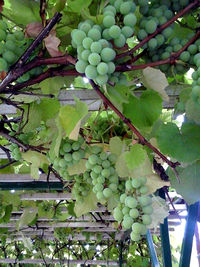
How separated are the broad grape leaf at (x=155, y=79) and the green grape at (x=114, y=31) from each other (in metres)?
0.15

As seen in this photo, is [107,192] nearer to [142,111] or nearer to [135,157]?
[135,157]

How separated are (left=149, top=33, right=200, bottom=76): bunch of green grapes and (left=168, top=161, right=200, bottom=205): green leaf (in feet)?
0.94

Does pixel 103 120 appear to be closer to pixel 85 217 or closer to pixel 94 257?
pixel 85 217

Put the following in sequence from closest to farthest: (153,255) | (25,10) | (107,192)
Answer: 1. (25,10)
2. (107,192)
3. (153,255)

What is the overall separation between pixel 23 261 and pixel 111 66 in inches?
171

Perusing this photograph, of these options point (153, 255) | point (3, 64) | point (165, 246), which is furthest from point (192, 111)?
point (153, 255)

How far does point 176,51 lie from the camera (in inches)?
31.6

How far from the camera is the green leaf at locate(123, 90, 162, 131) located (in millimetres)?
874

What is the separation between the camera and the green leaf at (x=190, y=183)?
100 centimetres

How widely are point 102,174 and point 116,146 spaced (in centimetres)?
11

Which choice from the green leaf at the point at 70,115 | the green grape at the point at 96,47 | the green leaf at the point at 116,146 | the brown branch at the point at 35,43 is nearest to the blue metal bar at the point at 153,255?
the green leaf at the point at 116,146

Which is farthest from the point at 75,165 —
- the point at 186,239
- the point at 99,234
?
the point at 99,234

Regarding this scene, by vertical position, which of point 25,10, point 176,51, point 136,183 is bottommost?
point 136,183

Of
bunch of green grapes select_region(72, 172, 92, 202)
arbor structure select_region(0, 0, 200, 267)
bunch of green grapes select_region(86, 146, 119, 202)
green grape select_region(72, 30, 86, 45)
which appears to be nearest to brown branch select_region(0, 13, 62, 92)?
arbor structure select_region(0, 0, 200, 267)
